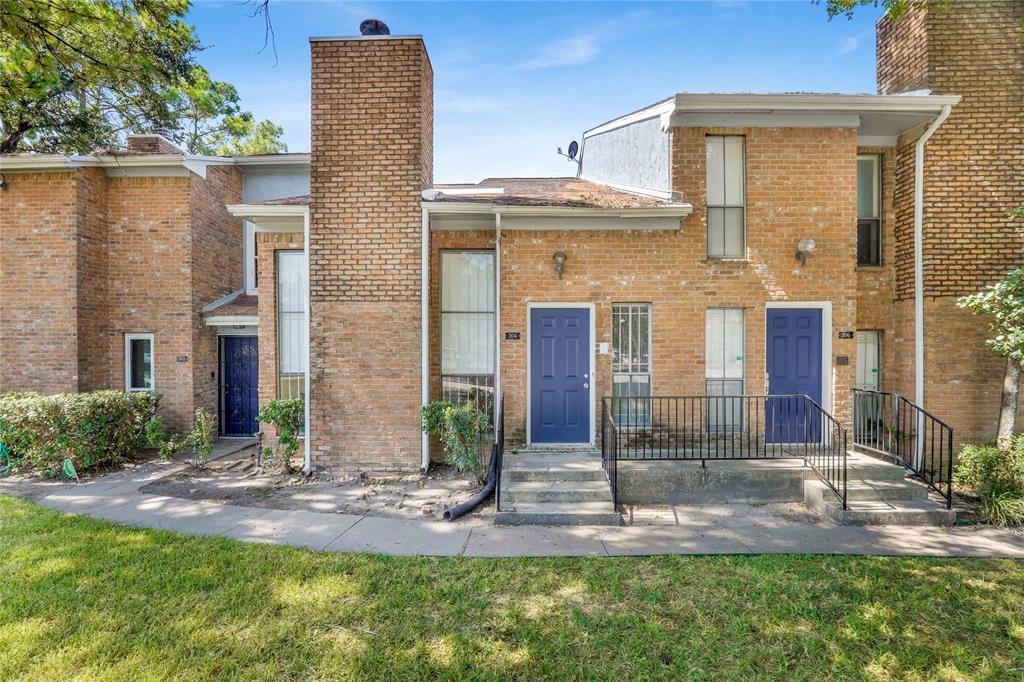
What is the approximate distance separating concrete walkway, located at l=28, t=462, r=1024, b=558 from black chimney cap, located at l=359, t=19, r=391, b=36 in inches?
277

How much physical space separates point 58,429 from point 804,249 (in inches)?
448

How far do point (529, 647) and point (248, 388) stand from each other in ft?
29.8

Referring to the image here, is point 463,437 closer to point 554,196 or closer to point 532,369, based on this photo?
point 532,369

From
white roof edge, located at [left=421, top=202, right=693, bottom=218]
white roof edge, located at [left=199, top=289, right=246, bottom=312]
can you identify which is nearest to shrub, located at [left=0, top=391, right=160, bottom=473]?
white roof edge, located at [left=199, top=289, right=246, bottom=312]

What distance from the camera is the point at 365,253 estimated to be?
7.23 metres

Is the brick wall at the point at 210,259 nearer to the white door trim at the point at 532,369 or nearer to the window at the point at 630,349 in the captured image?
the white door trim at the point at 532,369

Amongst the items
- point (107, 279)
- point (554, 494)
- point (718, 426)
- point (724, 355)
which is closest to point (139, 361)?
point (107, 279)

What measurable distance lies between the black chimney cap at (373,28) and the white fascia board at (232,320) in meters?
5.66

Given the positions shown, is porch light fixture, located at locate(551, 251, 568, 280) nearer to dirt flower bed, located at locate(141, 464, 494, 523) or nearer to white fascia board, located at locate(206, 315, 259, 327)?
dirt flower bed, located at locate(141, 464, 494, 523)

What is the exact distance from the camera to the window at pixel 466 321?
7.70 m

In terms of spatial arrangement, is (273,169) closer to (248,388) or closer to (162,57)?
(162,57)

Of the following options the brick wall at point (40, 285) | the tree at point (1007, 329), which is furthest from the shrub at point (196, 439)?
the tree at point (1007, 329)

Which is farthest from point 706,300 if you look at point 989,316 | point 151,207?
point 151,207

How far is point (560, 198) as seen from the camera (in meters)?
7.35
